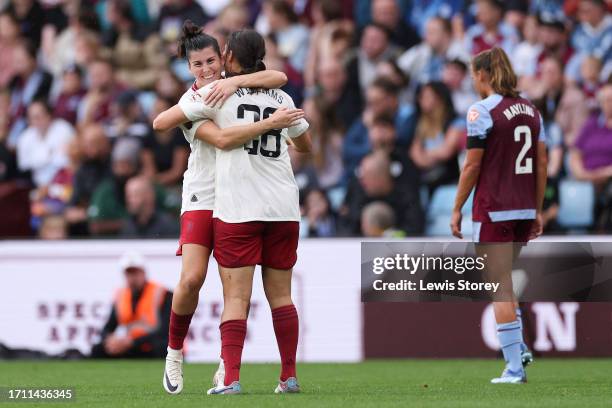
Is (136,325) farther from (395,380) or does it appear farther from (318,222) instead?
(395,380)

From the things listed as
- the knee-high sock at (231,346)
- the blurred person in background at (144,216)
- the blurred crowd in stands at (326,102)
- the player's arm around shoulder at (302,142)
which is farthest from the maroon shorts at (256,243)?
the blurred person in background at (144,216)

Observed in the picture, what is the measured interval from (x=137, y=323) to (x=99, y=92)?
17.7 ft

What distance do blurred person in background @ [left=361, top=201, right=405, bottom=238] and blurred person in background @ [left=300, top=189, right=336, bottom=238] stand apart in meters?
0.56

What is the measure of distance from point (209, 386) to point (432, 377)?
1793 millimetres

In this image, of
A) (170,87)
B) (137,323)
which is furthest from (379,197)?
(170,87)

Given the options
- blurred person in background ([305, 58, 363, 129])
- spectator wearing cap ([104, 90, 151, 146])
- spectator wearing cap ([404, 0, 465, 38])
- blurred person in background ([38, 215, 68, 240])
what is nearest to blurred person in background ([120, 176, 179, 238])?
blurred person in background ([38, 215, 68, 240])

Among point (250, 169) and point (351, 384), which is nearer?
point (250, 169)

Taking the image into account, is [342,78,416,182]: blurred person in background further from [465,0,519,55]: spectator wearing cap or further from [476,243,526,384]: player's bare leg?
[476,243,526,384]: player's bare leg

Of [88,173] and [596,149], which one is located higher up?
[596,149]

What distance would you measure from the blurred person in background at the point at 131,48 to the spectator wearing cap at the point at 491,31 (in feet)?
14.2

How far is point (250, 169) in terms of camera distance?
7410mm

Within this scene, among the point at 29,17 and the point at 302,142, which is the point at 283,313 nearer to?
the point at 302,142

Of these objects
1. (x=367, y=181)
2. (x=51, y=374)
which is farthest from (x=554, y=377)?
(x=367, y=181)

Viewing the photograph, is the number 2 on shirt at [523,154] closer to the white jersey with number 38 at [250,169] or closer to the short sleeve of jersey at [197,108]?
the white jersey with number 38 at [250,169]
